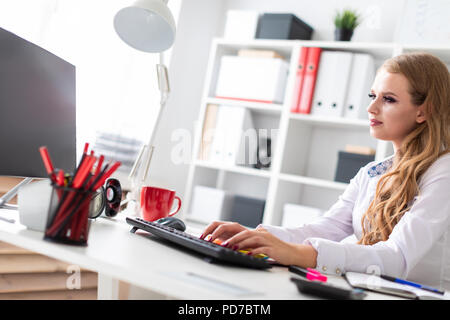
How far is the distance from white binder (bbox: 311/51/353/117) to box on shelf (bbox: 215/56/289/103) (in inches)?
8.6

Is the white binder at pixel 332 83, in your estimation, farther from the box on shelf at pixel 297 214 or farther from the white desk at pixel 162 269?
the white desk at pixel 162 269

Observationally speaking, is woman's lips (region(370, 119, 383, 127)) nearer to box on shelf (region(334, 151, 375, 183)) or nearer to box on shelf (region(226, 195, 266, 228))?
box on shelf (region(334, 151, 375, 183))

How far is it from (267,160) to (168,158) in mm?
615

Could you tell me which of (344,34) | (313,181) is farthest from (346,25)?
(313,181)

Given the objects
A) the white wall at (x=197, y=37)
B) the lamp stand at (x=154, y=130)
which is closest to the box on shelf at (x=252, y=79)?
the white wall at (x=197, y=37)

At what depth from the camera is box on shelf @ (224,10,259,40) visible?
282cm

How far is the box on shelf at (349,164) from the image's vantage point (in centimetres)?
242

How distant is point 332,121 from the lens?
2.50 meters

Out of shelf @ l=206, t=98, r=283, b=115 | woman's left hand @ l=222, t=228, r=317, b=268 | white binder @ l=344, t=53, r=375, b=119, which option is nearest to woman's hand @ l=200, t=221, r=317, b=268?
woman's left hand @ l=222, t=228, r=317, b=268

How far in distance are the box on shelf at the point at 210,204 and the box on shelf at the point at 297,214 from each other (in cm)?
38

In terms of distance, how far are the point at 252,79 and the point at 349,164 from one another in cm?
74

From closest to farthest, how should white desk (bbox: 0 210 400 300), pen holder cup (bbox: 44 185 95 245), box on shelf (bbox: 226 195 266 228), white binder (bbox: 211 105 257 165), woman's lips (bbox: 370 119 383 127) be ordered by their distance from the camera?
white desk (bbox: 0 210 400 300) < pen holder cup (bbox: 44 185 95 245) < woman's lips (bbox: 370 119 383 127) < box on shelf (bbox: 226 195 266 228) < white binder (bbox: 211 105 257 165)
